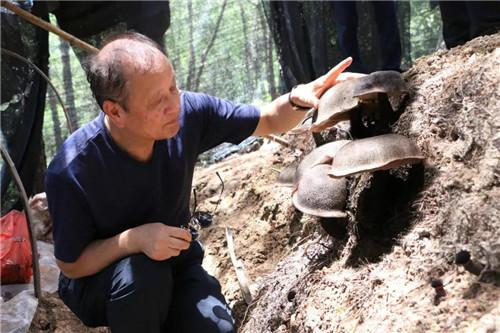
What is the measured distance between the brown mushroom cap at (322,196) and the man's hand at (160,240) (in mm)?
699

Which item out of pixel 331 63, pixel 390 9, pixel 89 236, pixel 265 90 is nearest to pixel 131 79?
pixel 89 236

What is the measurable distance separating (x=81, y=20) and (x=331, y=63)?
2.89m

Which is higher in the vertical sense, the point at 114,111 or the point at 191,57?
the point at 114,111

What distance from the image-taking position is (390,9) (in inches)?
183

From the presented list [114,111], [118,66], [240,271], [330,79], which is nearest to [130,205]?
[114,111]

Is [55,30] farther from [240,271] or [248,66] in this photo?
[248,66]

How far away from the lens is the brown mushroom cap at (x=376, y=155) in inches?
91.3

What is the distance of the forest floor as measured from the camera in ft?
6.37

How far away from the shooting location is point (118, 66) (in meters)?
2.18

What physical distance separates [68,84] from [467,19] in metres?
5.64

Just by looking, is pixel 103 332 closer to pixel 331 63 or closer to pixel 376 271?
pixel 376 271

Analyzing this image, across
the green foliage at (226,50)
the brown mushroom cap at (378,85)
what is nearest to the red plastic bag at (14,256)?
the brown mushroom cap at (378,85)

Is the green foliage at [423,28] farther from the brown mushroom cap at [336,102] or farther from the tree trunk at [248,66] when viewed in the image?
the brown mushroom cap at [336,102]

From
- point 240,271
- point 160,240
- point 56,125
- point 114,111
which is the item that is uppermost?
point 114,111
